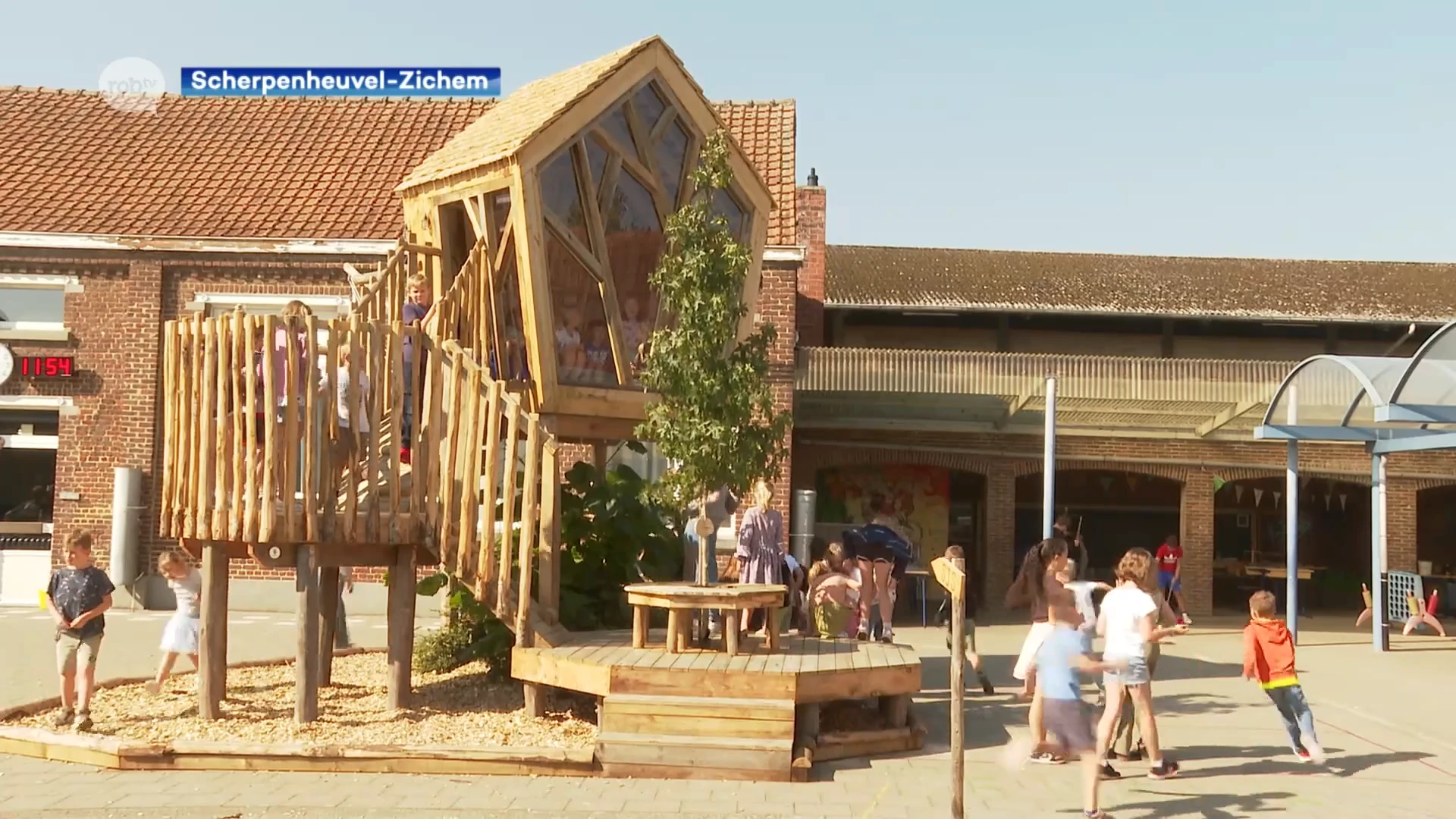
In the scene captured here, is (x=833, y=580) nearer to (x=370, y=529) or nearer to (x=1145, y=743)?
(x=1145, y=743)

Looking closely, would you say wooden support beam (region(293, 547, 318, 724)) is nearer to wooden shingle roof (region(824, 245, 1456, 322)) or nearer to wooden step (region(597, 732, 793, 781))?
wooden step (region(597, 732, 793, 781))

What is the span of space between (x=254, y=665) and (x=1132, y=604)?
7.83 m

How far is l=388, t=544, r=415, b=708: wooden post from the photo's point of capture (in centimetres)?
939

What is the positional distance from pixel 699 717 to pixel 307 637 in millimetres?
2735

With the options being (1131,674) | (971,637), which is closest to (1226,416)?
(971,637)

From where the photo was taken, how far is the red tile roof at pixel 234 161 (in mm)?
19125

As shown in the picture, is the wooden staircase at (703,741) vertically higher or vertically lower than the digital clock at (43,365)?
lower

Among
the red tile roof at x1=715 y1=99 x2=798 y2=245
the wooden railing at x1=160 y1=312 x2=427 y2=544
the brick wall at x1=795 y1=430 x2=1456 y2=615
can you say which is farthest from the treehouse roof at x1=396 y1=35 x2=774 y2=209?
the brick wall at x1=795 y1=430 x2=1456 y2=615

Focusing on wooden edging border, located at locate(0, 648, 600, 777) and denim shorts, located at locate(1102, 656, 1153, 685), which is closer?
denim shorts, located at locate(1102, 656, 1153, 685)

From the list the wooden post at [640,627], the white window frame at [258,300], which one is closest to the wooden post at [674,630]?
the wooden post at [640,627]

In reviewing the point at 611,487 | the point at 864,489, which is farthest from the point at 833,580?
the point at 864,489

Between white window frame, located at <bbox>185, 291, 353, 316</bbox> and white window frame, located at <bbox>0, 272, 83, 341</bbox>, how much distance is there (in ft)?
5.64

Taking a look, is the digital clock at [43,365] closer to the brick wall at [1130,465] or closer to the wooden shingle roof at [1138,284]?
the brick wall at [1130,465]

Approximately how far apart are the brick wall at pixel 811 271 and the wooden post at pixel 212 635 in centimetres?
1557
